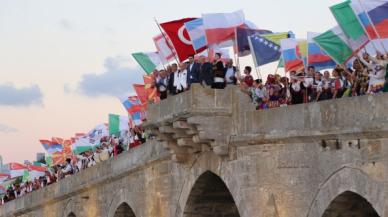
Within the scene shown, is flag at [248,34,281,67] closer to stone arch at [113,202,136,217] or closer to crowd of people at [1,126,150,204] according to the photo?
crowd of people at [1,126,150,204]

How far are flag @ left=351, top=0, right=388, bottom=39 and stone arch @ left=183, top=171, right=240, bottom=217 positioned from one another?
5140 mm

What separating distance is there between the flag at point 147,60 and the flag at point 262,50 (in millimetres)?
5339

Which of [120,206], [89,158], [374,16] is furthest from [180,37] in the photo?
[89,158]

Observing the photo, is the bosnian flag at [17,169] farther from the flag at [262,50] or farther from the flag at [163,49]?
the flag at [262,50]

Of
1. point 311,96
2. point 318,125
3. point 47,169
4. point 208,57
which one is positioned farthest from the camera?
point 47,169

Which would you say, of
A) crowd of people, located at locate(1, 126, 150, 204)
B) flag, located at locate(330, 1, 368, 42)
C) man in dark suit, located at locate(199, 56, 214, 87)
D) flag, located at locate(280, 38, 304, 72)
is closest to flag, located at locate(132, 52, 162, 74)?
crowd of people, located at locate(1, 126, 150, 204)

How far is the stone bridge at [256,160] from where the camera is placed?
1429 centimetres

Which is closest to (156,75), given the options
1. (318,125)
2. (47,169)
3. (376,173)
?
(318,125)

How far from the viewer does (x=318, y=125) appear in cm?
1523

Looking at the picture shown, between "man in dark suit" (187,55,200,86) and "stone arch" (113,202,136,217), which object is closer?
"man in dark suit" (187,55,200,86)

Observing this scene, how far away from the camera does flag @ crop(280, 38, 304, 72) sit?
1966 centimetres

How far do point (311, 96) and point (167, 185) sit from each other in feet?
18.5

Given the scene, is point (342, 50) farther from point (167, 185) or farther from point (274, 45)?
point (167, 185)

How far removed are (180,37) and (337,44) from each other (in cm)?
481
